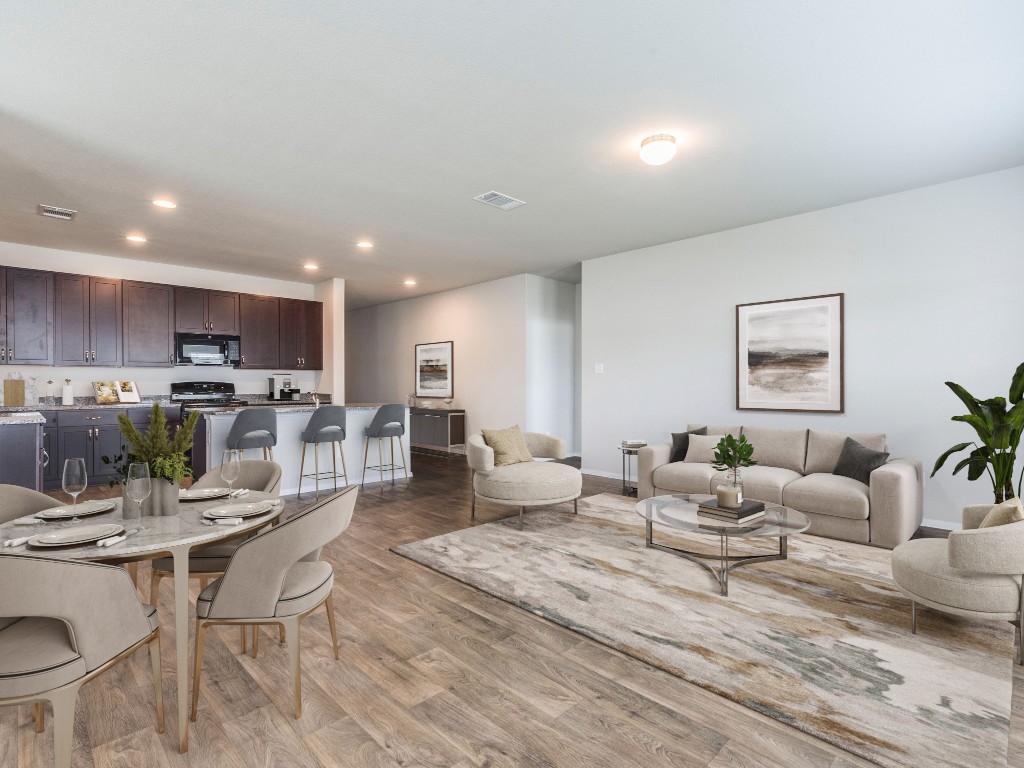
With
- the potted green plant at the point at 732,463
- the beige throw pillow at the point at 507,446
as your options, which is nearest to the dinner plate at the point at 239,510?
the potted green plant at the point at 732,463

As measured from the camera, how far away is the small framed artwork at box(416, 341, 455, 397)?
9.04 metres

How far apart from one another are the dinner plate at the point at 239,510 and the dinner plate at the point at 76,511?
0.45m

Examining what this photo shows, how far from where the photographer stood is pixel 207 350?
730cm

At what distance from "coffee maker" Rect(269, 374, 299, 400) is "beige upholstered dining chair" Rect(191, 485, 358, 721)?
6.40 meters

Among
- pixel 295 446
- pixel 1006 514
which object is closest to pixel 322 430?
pixel 295 446

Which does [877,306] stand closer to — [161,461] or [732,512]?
[732,512]

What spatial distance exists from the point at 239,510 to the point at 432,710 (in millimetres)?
1066

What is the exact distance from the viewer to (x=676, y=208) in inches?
192

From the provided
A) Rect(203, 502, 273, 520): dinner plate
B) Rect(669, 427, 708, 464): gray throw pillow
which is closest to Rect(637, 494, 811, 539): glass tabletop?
Rect(669, 427, 708, 464): gray throw pillow

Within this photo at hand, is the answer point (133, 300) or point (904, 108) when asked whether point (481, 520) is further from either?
point (133, 300)

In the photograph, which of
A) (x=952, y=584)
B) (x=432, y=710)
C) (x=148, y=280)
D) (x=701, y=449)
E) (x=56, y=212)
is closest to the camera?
(x=432, y=710)

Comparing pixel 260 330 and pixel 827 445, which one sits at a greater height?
pixel 260 330

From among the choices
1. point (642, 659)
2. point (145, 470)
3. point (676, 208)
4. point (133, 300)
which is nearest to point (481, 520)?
point (642, 659)

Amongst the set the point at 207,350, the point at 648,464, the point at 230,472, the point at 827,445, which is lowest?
the point at 648,464
